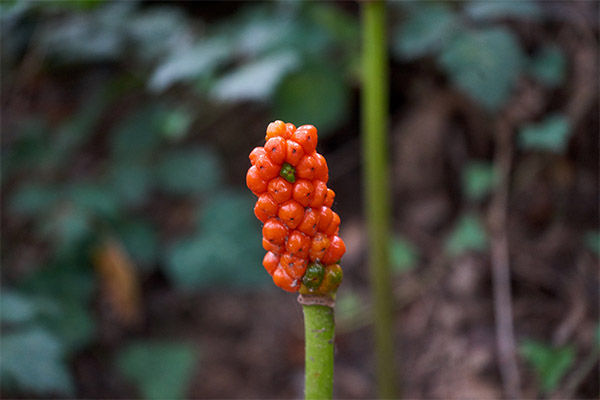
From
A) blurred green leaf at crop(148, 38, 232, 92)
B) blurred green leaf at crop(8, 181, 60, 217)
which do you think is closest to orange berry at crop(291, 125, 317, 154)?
blurred green leaf at crop(148, 38, 232, 92)

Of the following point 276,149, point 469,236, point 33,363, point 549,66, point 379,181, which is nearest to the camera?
point 276,149

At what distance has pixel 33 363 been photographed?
5.42 ft

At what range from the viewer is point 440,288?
2.48 metres

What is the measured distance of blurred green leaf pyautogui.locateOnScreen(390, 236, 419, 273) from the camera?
258 centimetres

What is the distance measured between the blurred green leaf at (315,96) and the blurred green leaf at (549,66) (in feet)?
2.81

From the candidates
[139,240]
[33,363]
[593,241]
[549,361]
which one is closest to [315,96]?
[139,240]

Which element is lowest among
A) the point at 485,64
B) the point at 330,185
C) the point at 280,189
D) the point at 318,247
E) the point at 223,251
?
the point at 223,251

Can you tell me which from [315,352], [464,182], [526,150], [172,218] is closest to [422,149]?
[464,182]

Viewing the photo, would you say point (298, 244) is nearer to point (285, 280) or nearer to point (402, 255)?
point (285, 280)

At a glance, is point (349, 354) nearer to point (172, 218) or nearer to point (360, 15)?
point (172, 218)

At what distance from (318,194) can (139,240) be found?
185cm

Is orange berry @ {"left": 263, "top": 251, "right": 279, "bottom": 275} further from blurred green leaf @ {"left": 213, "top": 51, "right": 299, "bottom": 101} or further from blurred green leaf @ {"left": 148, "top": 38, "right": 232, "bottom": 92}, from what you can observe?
blurred green leaf @ {"left": 148, "top": 38, "right": 232, "bottom": 92}

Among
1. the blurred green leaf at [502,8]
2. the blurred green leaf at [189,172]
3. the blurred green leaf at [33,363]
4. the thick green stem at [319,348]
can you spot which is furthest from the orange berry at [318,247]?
the blurred green leaf at [189,172]

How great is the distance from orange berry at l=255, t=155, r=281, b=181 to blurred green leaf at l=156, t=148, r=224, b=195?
1745 millimetres
